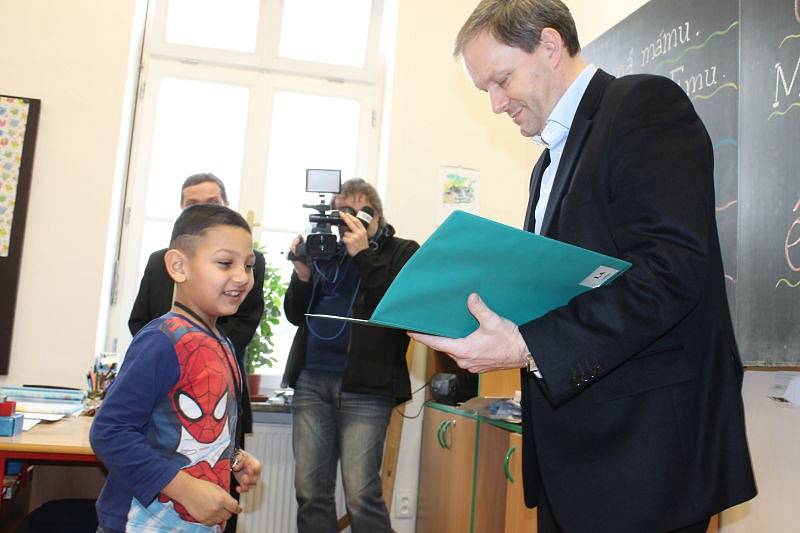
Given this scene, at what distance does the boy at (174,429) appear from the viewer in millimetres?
1315

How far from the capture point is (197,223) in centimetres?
165

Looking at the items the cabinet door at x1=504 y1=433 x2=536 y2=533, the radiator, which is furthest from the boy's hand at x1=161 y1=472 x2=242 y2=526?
the radiator

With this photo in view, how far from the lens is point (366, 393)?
8.55 feet

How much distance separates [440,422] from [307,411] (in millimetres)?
773

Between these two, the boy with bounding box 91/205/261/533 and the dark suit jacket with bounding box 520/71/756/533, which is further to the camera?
the boy with bounding box 91/205/261/533

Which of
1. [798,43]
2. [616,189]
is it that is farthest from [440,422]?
[616,189]

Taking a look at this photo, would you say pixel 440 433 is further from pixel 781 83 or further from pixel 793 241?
pixel 781 83

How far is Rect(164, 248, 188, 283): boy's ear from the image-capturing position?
5.24 ft

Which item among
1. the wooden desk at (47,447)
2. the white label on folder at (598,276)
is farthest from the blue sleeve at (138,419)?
the white label on folder at (598,276)

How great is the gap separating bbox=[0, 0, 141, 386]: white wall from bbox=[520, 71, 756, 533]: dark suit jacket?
9.78 ft

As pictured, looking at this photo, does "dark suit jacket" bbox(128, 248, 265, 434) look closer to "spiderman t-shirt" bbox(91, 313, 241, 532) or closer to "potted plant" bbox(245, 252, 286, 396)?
"spiderman t-shirt" bbox(91, 313, 241, 532)

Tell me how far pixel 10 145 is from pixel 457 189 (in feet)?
7.30

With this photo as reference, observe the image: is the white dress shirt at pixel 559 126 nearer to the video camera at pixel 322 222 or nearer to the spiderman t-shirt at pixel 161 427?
the spiderman t-shirt at pixel 161 427

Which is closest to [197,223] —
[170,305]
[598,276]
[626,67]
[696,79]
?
[170,305]
